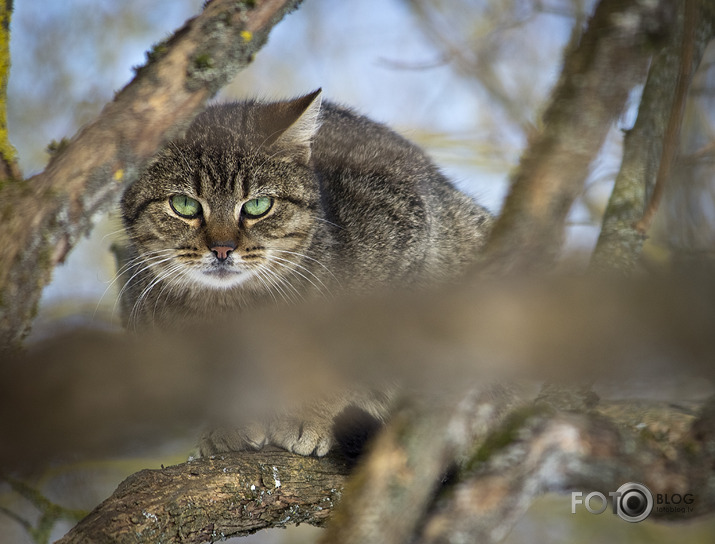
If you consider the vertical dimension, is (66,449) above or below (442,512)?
above

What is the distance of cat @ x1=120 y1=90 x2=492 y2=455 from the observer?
286 centimetres

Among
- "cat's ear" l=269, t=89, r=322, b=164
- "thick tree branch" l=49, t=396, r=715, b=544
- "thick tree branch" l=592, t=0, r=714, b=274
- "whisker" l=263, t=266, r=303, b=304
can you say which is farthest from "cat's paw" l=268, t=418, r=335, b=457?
"thick tree branch" l=592, t=0, r=714, b=274

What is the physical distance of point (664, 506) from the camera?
1.71 meters

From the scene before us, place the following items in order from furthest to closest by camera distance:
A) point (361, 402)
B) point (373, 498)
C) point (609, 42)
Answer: point (361, 402)
point (609, 42)
point (373, 498)

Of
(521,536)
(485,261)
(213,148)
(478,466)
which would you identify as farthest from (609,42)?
(521,536)

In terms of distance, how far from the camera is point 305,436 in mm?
2816

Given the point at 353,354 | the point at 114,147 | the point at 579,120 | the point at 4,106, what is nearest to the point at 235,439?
the point at 114,147

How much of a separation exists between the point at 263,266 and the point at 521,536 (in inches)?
101

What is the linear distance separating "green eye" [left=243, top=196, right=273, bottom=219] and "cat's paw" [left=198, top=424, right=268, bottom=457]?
0.91 m

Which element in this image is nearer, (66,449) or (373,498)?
(66,449)

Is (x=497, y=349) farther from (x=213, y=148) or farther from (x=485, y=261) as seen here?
(x=213, y=148)

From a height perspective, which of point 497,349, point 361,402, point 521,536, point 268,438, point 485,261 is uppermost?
point 485,261

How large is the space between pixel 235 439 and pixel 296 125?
139 cm

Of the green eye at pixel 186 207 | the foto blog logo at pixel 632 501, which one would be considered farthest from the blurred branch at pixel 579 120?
the green eye at pixel 186 207
